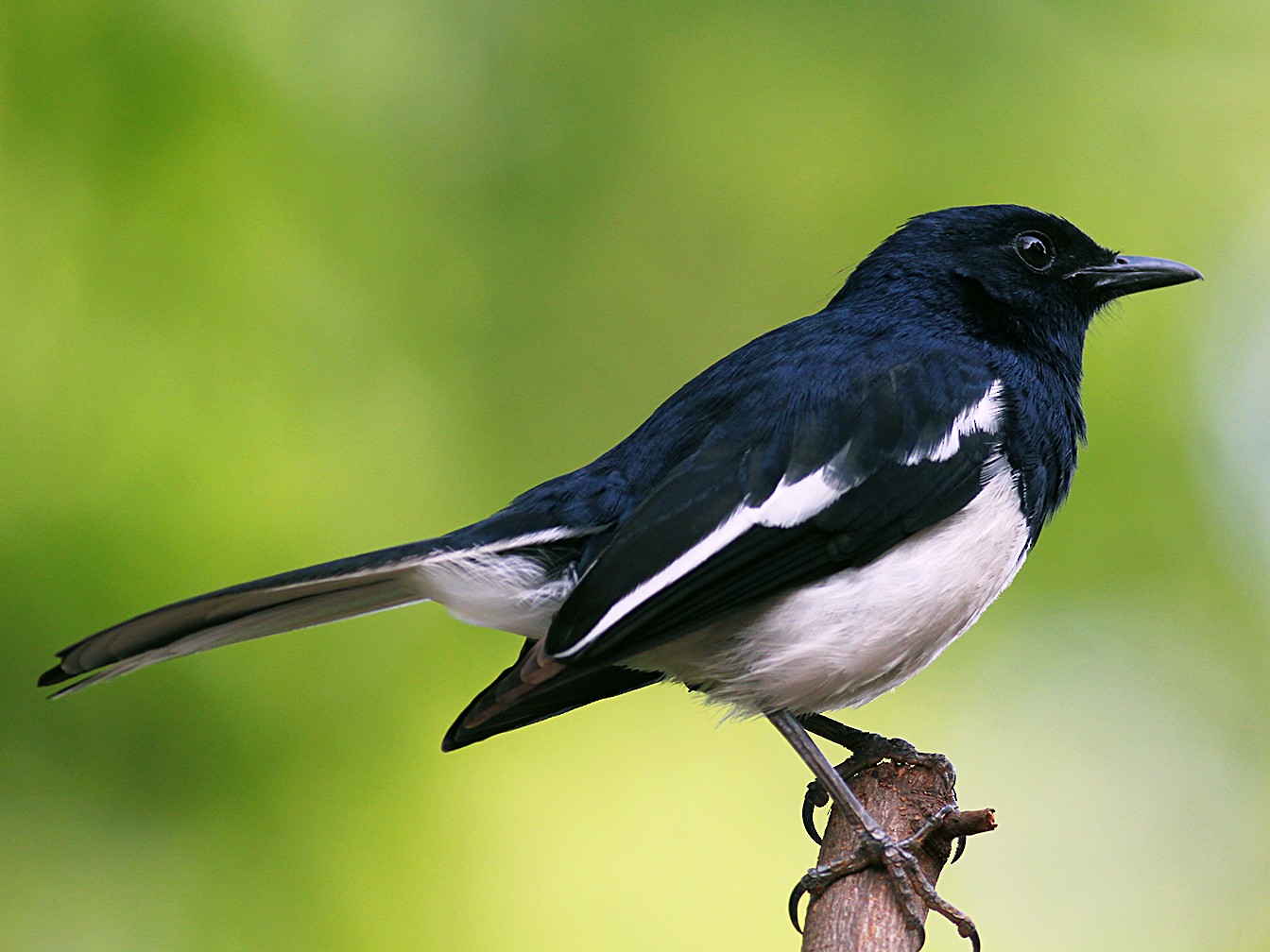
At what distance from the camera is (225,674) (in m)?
4.16

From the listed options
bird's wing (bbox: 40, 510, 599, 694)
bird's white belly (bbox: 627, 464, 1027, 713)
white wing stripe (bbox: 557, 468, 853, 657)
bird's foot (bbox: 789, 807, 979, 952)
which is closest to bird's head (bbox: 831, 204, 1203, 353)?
bird's white belly (bbox: 627, 464, 1027, 713)

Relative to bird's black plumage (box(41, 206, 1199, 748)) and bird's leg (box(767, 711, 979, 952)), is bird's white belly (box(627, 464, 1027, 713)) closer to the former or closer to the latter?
bird's black plumage (box(41, 206, 1199, 748))

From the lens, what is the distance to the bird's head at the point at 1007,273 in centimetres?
349

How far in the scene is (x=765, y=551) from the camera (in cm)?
283

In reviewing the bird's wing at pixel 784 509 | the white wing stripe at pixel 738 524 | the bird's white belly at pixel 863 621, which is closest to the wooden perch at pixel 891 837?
the bird's white belly at pixel 863 621

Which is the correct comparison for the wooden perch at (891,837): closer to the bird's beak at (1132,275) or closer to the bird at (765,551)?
the bird at (765,551)

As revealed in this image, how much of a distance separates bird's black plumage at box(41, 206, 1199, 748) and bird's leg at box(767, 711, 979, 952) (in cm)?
24

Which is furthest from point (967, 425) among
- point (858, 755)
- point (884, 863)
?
point (884, 863)

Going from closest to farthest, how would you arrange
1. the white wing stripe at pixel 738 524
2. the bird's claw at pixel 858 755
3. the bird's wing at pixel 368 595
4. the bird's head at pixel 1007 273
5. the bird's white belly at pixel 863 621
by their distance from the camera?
the bird's wing at pixel 368 595
the white wing stripe at pixel 738 524
the bird's white belly at pixel 863 621
the bird's claw at pixel 858 755
the bird's head at pixel 1007 273

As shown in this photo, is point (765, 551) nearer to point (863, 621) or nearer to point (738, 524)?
point (738, 524)

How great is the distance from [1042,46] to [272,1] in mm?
2888

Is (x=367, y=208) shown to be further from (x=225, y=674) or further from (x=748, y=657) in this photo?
(x=748, y=657)

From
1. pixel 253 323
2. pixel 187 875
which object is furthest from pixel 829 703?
pixel 253 323

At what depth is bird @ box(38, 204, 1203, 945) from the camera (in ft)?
9.05
